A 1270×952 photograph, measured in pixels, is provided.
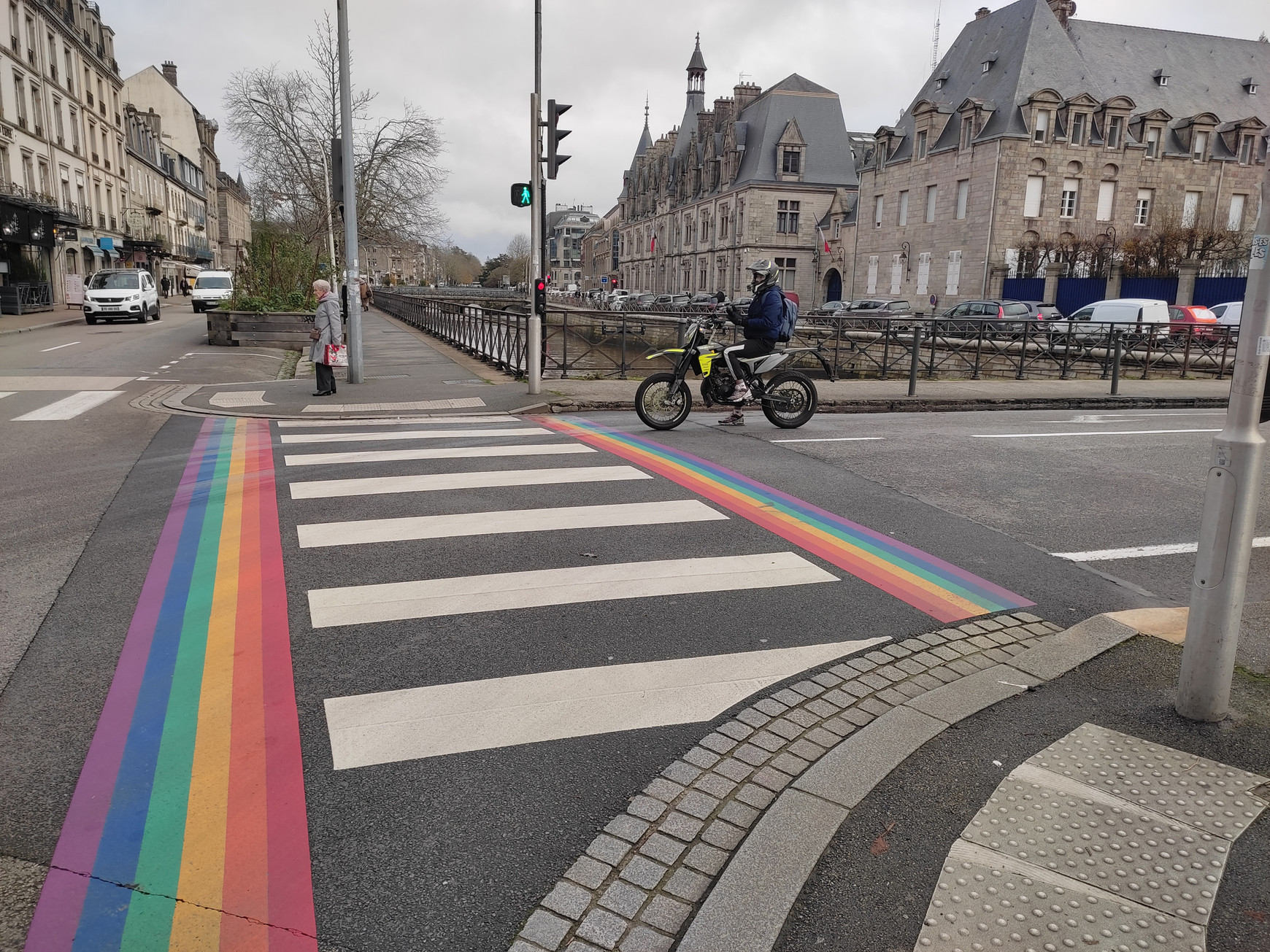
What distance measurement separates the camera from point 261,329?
22.4 m

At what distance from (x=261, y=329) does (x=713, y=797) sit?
21953 millimetres

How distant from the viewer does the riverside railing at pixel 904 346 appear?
57.2 feet

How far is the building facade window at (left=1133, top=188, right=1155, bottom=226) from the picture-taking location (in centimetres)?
4944

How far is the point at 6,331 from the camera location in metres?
26.7

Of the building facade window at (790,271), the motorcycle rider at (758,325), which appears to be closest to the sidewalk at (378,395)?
the motorcycle rider at (758,325)

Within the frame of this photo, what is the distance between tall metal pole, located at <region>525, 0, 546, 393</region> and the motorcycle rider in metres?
3.82

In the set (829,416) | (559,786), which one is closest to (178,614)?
(559,786)

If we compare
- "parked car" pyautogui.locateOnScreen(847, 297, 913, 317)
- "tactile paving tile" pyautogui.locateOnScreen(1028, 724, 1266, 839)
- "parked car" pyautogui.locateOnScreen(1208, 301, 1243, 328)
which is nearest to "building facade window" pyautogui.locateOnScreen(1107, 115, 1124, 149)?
"parked car" pyautogui.locateOnScreen(847, 297, 913, 317)

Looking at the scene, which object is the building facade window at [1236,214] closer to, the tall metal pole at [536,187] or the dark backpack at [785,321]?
the tall metal pole at [536,187]

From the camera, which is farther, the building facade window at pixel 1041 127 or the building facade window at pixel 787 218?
the building facade window at pixel 787 218

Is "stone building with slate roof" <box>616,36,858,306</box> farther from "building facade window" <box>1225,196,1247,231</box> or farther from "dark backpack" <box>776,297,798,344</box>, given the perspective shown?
"dark backpack" <box>776,297,798,344</box>

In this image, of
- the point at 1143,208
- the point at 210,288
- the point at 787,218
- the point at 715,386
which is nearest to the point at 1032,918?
the point at 715,386

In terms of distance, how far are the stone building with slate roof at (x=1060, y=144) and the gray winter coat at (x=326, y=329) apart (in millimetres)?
39277

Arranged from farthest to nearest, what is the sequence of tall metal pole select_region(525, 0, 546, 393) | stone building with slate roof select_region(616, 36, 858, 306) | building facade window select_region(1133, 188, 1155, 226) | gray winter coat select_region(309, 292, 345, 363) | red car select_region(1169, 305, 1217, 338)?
stone building with slate roof select_region(616, 36, 858, 306)
building facade window select_region(1133, 188, 1155, 226)
red car select_region(1169, 305, 1217, 338)
tall metal pole select_region(525, 0, 546, 393)
gray winter coat select_region(309, 292, 345, 363)
